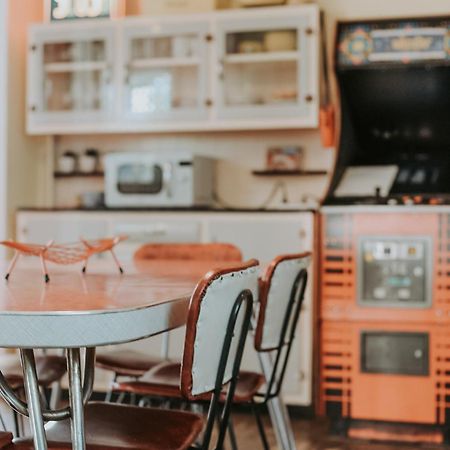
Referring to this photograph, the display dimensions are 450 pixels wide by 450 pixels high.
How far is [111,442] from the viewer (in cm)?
164

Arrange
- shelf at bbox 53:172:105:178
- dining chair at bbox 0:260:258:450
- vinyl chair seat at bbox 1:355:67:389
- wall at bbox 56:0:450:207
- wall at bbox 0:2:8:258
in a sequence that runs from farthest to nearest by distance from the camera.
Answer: shelf at bbox 53:172:105:178, wall at bbox 56:0:450:207, wall at bbox 0:2:8:258, vinyl chair seat at bbox 1:355:67:389, dining chair at bbox 0:260:258:450

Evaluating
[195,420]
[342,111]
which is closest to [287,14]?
[342,111]

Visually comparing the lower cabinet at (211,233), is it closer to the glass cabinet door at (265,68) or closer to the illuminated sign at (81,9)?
the glass cabinet door at (265,68)

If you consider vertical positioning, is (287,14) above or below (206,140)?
above

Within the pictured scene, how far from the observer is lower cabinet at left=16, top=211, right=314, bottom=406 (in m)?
3.73

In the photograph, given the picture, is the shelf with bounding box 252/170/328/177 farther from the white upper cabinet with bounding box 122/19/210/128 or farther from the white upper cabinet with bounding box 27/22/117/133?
the white upper cabinet with bounding box 27/22/117/133

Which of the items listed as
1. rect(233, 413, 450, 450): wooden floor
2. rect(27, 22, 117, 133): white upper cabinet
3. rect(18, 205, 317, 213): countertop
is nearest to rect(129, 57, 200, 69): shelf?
rect(27, 22, 117, 133): white upper cabinet

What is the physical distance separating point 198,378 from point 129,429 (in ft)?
0.84

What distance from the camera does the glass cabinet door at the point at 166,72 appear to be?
161 inches

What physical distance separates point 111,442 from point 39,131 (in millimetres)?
2889

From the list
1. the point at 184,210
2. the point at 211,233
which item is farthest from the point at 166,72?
the point at 211,233

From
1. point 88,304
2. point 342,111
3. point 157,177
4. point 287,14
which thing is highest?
point 287,14

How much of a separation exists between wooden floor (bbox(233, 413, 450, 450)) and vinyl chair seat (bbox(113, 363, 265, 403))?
3.13ft

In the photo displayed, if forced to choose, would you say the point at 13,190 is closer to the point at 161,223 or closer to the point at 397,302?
the point at 161,223
